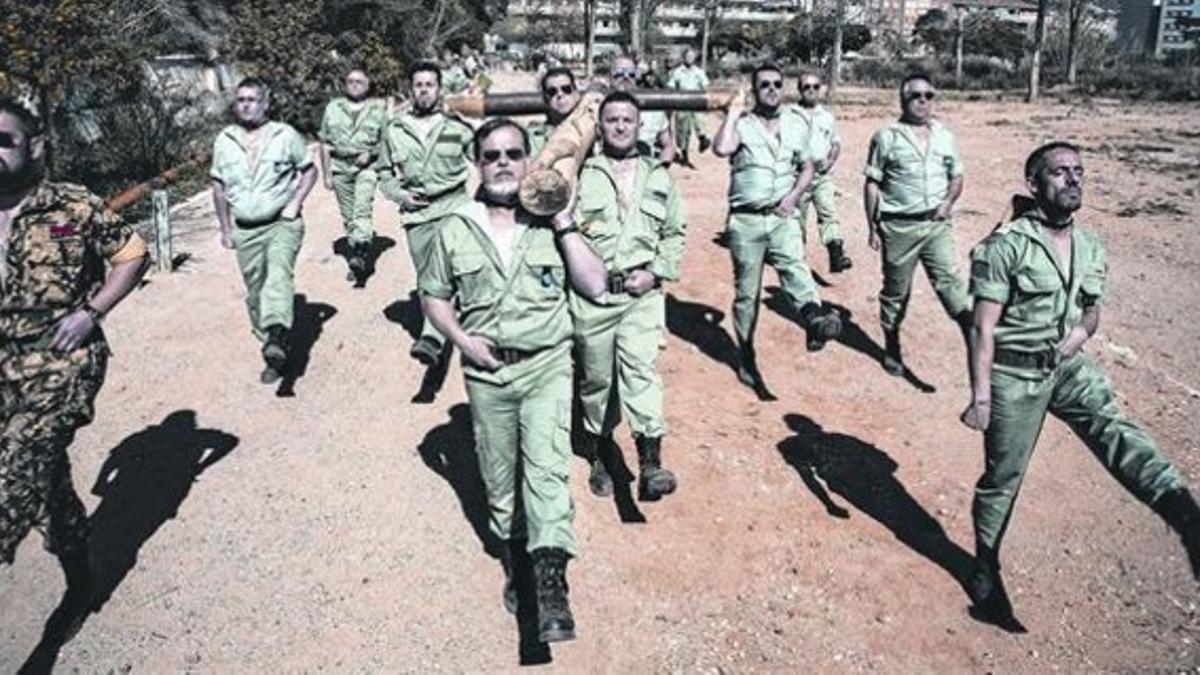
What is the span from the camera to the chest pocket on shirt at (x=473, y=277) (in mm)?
3799

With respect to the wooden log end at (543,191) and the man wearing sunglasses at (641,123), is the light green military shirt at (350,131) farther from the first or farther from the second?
the wooden log end at (543,191)

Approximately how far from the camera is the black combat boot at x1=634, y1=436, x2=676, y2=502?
4895mm

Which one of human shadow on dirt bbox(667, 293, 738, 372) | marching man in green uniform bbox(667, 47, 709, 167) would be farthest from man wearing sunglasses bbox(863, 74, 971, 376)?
marching man in green uniform bbox(667, 47, 709, 167)

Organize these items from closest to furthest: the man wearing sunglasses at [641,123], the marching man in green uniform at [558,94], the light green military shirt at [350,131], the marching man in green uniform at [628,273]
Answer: the marching man in green uniform at [628,273] < the marching man in green uniform at [558,94] < the man wearing sunglasses at [641,123] < the light green military shirt at [350,131]

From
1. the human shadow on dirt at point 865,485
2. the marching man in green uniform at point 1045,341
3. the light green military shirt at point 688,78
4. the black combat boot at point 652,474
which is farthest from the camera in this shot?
the light green military shirt at point 688,78

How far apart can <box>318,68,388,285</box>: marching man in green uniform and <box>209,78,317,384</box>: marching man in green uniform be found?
113 inches

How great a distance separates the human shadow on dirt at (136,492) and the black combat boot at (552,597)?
6.76ft

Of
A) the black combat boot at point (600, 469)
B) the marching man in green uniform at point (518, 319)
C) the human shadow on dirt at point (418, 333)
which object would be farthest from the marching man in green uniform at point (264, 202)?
the marching man in green uniform at point (518, 319)

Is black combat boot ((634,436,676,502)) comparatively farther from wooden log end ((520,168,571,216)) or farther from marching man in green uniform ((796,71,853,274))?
marching man in green uniform ((796,71,853,274))

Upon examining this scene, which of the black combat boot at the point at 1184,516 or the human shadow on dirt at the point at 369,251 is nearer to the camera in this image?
the black combat boot at the point at 1184,516

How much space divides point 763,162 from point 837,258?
344 cm

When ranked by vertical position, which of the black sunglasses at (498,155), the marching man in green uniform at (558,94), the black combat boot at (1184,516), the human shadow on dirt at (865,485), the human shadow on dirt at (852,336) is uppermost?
the marching man in green uniform at (558,94)

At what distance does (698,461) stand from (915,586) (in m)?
1.55

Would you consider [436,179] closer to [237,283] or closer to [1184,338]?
[237,283]
